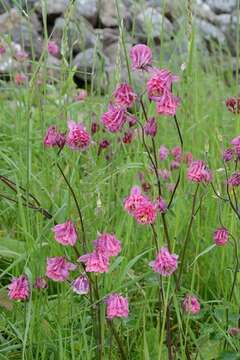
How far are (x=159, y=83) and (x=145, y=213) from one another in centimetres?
23

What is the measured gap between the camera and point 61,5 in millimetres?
6547

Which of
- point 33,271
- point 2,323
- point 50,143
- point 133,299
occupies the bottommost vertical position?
point 133,299

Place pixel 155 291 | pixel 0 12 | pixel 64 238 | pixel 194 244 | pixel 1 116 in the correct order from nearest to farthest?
pixel 64 238 < pixel 155 291 < pixel 194 244 < pixel 1 116 < pixel 0 12

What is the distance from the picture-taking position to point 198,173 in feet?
4.30

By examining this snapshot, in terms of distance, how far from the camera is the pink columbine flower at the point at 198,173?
131 centimetres

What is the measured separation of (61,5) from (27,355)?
5464 mm

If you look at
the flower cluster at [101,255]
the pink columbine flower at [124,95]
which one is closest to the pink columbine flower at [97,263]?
the flower cluster at [101,255]

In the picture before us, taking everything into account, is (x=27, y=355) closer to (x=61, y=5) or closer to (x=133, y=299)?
(x=133, y=299)

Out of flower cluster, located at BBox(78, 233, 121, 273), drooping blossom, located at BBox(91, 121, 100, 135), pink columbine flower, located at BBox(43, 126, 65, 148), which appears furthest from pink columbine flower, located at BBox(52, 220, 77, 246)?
drooping blossom, located at BBox(91, 121, 100, 135)

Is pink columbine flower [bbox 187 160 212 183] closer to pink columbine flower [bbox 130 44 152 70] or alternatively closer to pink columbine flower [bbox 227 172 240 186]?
pink columbine flower [bbox 227 172 240 186]

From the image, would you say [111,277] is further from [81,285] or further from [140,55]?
[140,55]

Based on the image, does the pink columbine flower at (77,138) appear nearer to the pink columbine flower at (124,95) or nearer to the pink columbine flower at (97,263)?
the pink columbine flower at (124,95)

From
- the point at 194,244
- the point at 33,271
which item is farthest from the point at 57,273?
the point at 194,244

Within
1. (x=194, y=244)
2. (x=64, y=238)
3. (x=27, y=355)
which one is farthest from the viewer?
(x=194, y=244)
